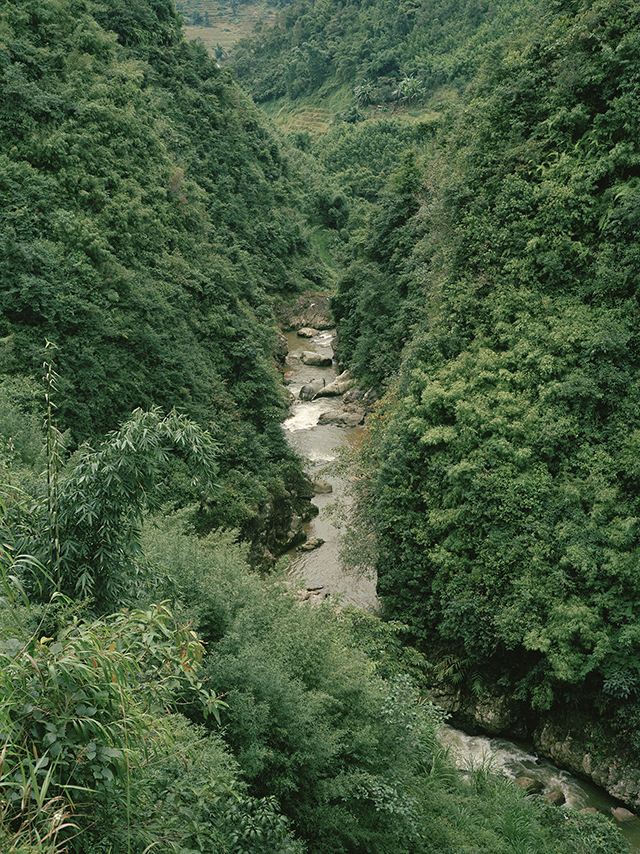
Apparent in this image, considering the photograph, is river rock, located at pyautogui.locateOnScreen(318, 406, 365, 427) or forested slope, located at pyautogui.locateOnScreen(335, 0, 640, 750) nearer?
forested slope, located at pyautogui.locateOnScreen(335, 0, 640, 750)

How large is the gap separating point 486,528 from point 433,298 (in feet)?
30.6

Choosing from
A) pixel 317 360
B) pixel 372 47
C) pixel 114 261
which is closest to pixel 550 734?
pixel 114 261

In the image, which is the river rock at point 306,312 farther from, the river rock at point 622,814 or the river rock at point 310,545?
the river rock at point 622,814

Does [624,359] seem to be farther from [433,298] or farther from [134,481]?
[134,481]

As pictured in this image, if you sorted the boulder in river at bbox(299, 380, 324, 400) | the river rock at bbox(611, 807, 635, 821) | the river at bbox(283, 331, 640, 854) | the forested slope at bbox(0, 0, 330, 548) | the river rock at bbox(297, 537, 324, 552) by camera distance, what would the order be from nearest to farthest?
the river rock at bbox(611, 807, 635, 821)
the river at bbox(283, 331, 640, 854)
the forested slope at bbox(0, 0, 330, 548)
the river rock at bbox(297, 537, 324, 552)
the boulder in river at bbox(299, 380, 324, 400)

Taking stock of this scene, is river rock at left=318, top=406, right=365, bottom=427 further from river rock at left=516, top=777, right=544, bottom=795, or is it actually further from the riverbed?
river rock at left=516, top=777, right=544, bottom=795

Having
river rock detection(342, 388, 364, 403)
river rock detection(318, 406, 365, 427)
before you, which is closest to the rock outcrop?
river rock detection(318, 406, 365, 427)

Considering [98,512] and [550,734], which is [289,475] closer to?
[550,734]

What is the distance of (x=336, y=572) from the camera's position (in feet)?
65.9

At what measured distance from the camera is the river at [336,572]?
40.4 ft

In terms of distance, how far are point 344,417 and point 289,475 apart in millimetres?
7538

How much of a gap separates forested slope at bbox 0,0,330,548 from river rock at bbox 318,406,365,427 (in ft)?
15.8

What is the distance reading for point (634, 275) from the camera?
14.1m

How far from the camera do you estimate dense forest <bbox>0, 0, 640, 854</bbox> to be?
416 centimetres
